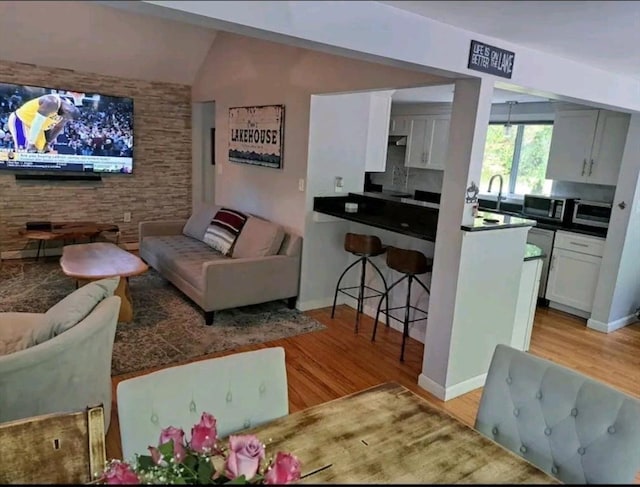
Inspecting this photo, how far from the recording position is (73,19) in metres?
4.70

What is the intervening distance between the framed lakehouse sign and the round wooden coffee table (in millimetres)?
1564

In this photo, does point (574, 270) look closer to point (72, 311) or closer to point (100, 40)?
point (72, 311)

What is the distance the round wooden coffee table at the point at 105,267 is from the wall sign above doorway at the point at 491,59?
2.91m

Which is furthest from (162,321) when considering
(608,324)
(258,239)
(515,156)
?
(515,156)

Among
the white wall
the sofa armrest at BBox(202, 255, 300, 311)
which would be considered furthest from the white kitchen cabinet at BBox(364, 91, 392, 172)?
the white wall

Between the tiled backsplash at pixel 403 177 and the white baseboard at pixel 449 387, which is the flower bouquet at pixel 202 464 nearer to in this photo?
the white baseboard at pixel 449 387

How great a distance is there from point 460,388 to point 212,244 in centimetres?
285

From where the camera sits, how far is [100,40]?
199 inches

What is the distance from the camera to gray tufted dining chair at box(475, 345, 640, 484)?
1.30m

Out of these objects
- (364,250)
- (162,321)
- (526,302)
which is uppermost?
(364,250)

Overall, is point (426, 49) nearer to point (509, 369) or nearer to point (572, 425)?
point (509, 369)

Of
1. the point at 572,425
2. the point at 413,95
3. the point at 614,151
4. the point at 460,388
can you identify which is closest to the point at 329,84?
the point at 413,95

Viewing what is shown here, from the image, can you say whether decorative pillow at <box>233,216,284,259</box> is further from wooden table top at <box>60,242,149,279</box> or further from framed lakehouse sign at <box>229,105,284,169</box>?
wooden table top at <box>60,242,149,279</box>

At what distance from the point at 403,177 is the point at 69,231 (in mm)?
4453
